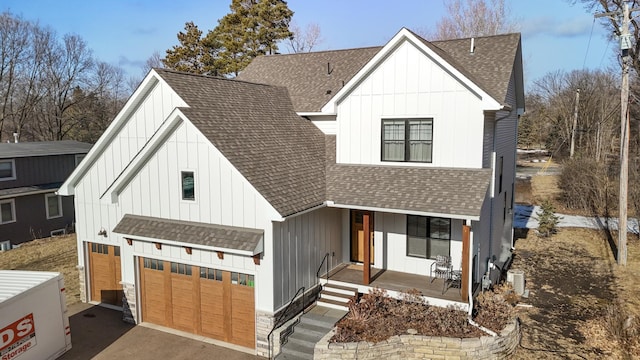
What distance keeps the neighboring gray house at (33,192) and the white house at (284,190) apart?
1163 centimetres

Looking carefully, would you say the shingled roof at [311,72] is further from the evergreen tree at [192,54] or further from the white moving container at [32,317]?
the evergreen tree at [192,54]

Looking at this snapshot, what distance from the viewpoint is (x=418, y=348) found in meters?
10.3

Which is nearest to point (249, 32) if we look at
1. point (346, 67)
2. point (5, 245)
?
point (346, 67)

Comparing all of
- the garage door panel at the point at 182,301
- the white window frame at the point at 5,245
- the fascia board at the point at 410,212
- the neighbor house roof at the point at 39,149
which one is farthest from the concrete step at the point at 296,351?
the neighbor house roof at the point at 39,149

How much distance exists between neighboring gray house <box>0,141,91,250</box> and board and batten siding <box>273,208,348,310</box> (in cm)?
1864

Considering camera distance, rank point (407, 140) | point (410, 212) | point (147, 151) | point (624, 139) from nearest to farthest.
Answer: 1. point (410, 212)
2. point (147, 151)
3. point (407, 140)
4. point (624, 139)

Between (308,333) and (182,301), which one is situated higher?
(182,301)

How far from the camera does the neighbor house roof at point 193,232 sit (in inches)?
424

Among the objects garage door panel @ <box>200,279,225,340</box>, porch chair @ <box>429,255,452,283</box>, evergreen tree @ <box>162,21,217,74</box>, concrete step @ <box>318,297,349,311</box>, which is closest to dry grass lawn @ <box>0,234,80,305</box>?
garage door panel @ <box>200,279,225,340</box>

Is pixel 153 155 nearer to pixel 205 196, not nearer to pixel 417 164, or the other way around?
pixel 205 196

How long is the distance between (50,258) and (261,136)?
44.7ft

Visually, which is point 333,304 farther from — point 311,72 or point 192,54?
point 192,54

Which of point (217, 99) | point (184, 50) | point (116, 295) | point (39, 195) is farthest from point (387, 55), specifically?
point (184, 50)

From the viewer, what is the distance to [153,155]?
12.4 m
